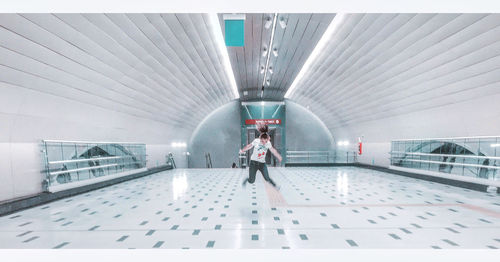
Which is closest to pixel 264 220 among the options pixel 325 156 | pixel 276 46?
pixel 276 46

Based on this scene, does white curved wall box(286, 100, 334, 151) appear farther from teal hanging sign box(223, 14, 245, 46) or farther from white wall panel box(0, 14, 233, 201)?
teal hanging sign box(223, 14, 245, 46)

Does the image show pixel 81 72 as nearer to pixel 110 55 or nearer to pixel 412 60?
pixel 110 55

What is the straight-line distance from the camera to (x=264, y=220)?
3.92m

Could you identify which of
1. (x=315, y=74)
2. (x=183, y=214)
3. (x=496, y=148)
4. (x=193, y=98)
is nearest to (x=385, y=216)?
(x=183, y=214)

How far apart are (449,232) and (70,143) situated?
9.42 metres

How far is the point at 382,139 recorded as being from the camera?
10812 mm

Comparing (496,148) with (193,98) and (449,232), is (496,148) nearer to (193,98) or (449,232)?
(449,232)

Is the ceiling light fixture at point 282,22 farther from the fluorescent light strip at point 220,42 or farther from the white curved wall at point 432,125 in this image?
the white curved wall at point 432,125

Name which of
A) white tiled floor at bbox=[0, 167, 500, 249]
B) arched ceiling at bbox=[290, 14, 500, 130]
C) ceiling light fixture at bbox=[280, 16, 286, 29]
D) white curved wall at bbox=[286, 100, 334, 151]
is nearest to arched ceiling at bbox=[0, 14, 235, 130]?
ceiling light fixture at bbox=[280, 16, 286, 29]

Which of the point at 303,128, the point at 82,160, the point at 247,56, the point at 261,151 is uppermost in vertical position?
the point at 247,56

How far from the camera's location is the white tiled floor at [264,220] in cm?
310

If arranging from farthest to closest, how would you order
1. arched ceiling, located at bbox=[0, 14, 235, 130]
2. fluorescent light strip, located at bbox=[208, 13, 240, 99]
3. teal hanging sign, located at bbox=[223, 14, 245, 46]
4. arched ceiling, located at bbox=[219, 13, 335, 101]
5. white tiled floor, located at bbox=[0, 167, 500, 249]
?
fluorescent light strip, located at bbox=[208, 13, 240, 99] < arched ceiling, located at bbox=[219, 13, 335, 101] < teal hanging sign, located at bbox=[223, 14, 245, 46] < arched ceiling, located at bbox=[0, 14, 235, 130] < white tiled floor, located at bbox=[0, 167, 500, 249]

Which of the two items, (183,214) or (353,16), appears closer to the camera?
(183,214)

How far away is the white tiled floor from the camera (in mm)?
3098
